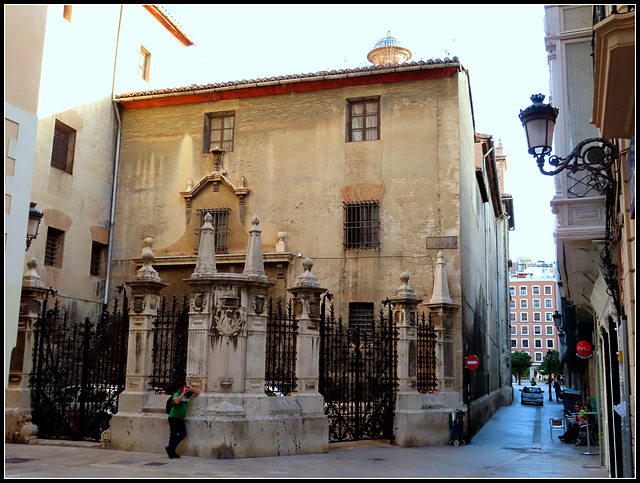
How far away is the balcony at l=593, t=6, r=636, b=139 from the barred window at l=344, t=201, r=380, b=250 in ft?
42.9

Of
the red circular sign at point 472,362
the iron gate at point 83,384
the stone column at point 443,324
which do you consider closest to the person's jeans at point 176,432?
the iron gate at point 83,384

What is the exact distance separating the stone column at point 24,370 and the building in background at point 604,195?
11199mm

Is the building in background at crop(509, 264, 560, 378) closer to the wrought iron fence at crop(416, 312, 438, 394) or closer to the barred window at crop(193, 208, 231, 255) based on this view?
the barred window at crop(193, 208, 231, 255)

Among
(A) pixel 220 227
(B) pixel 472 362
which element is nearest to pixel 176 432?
(B) pixel 472 362

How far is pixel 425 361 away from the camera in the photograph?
17281 mm

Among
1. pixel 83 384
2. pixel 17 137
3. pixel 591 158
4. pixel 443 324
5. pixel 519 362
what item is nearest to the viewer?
pixel 591 158

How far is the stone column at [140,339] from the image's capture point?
13.3 metres

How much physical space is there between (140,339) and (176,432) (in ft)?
7.15

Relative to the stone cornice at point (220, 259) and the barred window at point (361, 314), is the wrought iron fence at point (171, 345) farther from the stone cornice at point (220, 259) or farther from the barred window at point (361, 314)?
the barred window at point (361, 314)

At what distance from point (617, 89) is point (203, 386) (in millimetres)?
9440

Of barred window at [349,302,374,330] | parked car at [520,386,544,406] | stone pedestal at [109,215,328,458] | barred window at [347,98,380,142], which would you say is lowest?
parked car at [520,386,544,406]

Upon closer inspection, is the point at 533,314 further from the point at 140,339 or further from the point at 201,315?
the point at 140,339

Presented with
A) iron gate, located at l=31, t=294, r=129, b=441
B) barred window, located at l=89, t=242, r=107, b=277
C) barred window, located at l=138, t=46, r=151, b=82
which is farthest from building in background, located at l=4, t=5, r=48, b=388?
barred window, located at l=138, t=46, r=151, b=82

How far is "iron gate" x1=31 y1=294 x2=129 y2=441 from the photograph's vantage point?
14109 millimetres
